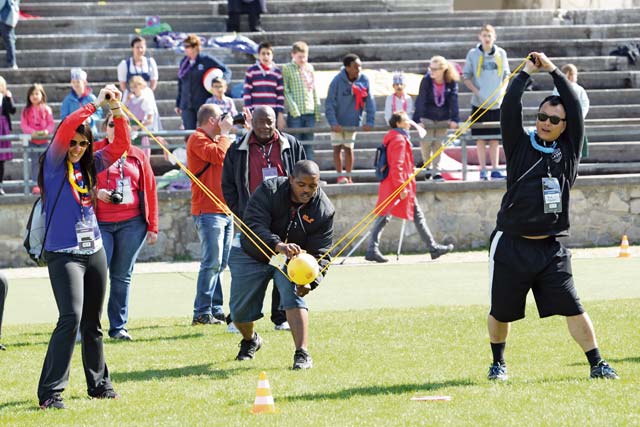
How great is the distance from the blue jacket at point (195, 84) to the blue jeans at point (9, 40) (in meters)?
4.01

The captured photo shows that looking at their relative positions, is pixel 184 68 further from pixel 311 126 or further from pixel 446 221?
pixel 446 221

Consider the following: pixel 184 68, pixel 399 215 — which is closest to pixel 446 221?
pixel 399 215

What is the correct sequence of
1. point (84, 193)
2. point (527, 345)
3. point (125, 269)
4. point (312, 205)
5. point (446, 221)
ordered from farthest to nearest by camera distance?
point (446, 221) < point (125, 269) < point (527, 345) < point (312, 205) < point (84, 193)

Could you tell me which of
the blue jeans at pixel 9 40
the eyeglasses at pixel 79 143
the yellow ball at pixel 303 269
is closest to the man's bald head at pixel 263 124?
the yellow ball at pixel 303 269

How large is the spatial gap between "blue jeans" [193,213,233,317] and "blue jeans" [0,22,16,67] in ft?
31.3

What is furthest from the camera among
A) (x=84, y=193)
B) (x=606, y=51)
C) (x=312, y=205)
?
(x=606, y=51)

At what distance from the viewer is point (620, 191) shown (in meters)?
17.8

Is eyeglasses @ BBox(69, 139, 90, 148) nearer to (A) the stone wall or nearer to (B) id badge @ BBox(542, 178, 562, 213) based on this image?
(B) id badge @ BBox(542, 178, 562, 213)

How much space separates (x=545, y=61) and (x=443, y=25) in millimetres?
15621

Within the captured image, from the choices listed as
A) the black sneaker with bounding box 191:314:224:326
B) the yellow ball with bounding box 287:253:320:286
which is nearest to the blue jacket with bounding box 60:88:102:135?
the black sneaker with bounding box 191:314:224:326

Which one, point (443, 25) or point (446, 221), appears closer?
point (446, 221)

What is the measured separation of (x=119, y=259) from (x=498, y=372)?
12.6 ft

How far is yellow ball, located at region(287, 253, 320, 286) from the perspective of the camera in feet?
29.3

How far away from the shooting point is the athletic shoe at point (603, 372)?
27.9 ft
